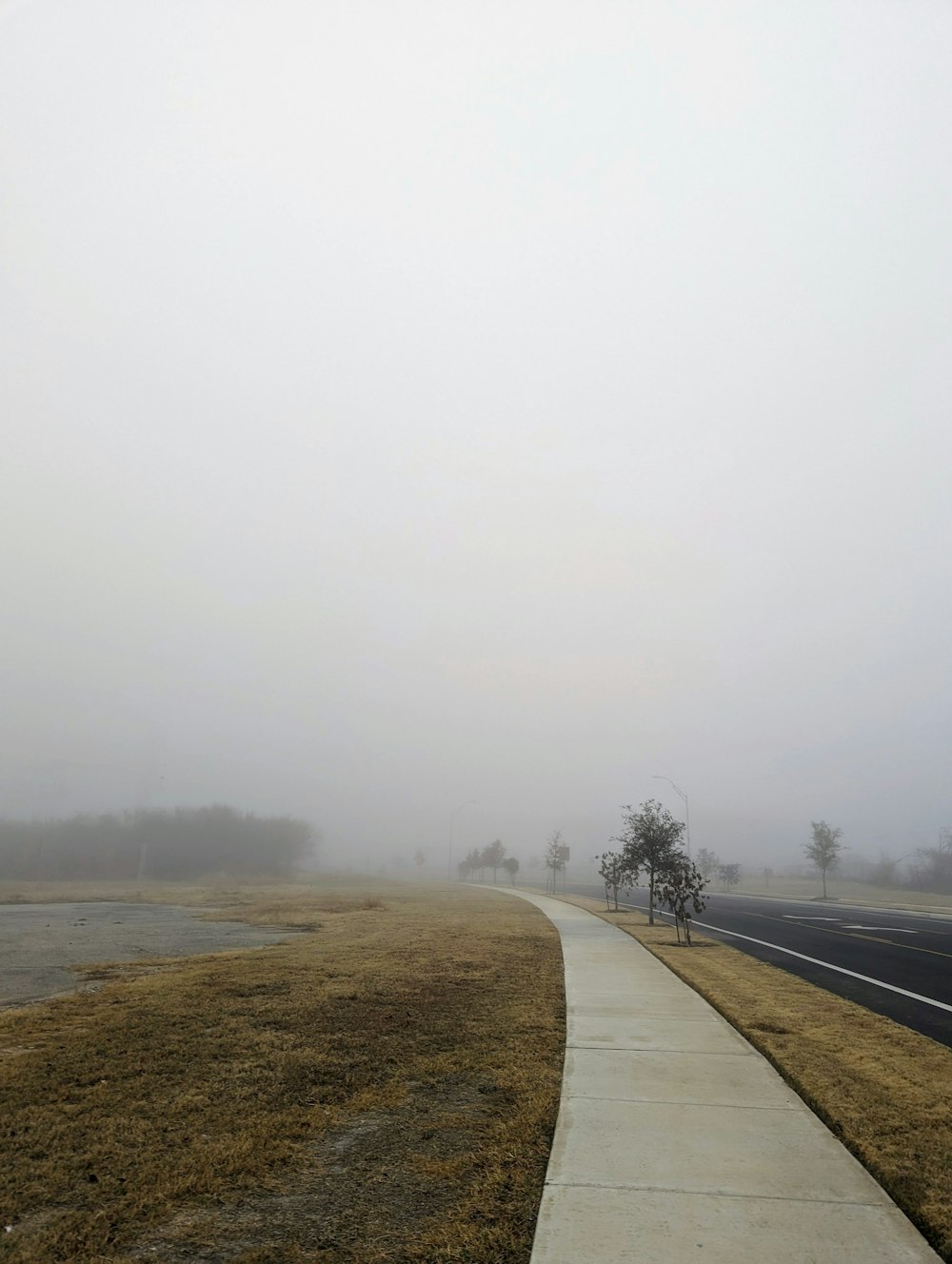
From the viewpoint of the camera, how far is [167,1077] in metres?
7.13

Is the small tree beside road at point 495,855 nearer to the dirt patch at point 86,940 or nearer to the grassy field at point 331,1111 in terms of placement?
the dirt patch at point 86,940

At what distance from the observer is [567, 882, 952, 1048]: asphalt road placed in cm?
1131

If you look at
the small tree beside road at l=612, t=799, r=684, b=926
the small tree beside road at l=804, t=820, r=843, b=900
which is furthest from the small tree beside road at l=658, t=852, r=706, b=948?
the small tree beside road at l=804, t=820, r=843, b=900

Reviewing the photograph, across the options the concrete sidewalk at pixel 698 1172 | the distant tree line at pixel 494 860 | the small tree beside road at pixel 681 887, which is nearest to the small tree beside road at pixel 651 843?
the small tree beside road at pixel 681 887

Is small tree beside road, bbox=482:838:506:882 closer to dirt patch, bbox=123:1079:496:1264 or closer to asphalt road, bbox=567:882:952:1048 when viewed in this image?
asphalt road, bbox=567:882:952:1048

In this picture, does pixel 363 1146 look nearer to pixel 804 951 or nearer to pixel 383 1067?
pixel 383 1067

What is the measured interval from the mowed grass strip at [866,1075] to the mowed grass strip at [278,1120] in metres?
2.33

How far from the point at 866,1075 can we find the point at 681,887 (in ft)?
48.3

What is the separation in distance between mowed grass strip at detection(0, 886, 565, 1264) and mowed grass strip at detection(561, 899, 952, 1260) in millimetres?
2329

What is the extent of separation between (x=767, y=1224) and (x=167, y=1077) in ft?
18.3

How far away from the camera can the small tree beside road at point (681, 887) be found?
67.0 ft

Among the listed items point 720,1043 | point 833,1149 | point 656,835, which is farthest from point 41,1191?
point 656,835

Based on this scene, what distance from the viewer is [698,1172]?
16.4 ft

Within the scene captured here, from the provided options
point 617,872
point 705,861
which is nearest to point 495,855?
point 705,861
